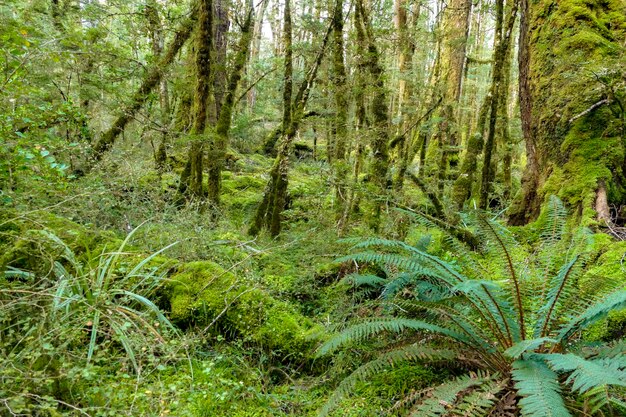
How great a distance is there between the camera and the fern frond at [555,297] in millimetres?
2049

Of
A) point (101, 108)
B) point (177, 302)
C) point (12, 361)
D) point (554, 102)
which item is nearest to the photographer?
point (12, 361)

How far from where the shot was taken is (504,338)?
2123mm

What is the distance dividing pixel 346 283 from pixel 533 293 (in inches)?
57.9

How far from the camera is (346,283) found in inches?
134

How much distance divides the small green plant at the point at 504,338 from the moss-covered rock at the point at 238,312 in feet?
2.03

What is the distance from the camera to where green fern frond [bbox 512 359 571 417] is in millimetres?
1509

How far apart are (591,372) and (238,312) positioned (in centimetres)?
212

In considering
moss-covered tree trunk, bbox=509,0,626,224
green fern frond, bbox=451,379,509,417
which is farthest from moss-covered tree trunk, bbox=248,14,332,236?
green fern frond, bbox=451,379,509,417

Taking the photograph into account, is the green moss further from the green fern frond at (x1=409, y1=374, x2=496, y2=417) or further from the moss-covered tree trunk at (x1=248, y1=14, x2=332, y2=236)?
the moss-covered tree trunk at (x1=248, y1=14, x2=332, y2=236)

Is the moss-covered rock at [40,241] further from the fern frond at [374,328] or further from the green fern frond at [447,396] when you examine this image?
the green fern frond at [447,396]

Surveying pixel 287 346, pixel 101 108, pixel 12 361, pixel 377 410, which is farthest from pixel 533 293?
pixel 101 108

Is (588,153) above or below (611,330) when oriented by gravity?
above

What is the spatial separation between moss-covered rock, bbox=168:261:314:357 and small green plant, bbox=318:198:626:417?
620mm

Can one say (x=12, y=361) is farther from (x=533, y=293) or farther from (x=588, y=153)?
(x=588, y=153)
